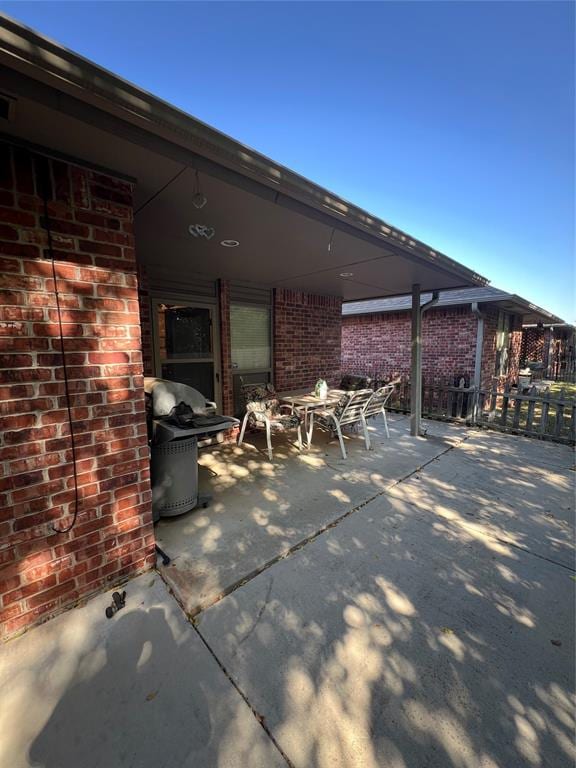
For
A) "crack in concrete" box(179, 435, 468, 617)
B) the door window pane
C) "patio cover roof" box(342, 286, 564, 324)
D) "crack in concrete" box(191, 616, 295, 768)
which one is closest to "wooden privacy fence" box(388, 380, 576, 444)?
"patio cover roof" box(342, 286, 564, 324)

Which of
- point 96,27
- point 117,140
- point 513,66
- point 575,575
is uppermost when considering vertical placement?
point 513,66

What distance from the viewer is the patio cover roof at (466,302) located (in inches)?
272

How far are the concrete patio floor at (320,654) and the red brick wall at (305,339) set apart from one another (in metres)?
3.53

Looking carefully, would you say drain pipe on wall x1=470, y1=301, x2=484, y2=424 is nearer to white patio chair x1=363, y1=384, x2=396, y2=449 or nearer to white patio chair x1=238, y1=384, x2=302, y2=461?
white patio chair x1=363, y1=384, x2=396, y2=449

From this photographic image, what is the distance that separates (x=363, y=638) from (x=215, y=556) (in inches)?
45.2

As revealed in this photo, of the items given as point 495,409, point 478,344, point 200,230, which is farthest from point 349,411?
point 478,344

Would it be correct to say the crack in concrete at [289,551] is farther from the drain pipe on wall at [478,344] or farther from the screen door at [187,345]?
the drain pipe on wall at [478,344]

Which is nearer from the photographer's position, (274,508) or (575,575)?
(575,575)

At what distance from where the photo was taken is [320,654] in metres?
1.61

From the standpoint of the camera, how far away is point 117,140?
1.61 meters

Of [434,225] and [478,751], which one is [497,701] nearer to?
[478,751]

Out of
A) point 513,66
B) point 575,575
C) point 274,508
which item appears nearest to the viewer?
point 575,575

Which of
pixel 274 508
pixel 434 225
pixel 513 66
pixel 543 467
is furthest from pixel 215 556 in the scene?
pixel 434 225

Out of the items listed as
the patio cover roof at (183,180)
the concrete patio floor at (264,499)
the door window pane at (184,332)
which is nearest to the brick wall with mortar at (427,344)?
the concrete patio floor at (264,499)
